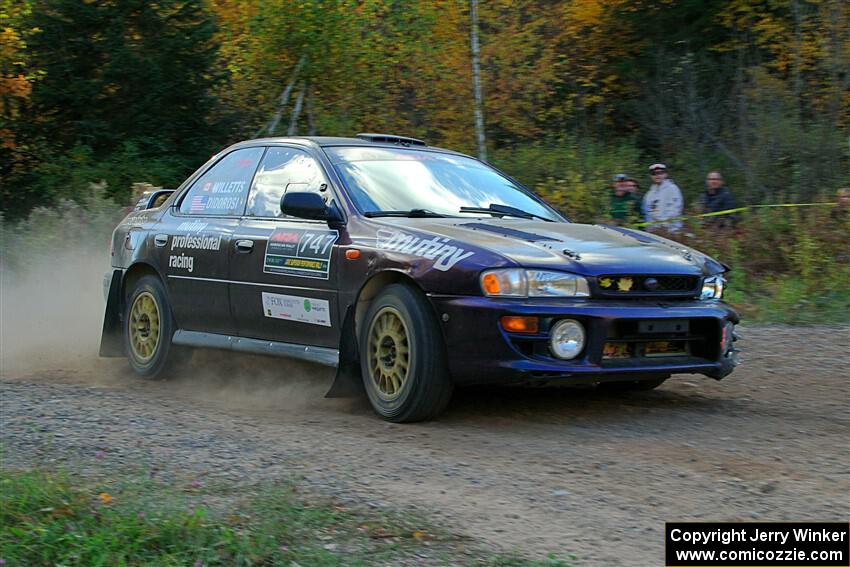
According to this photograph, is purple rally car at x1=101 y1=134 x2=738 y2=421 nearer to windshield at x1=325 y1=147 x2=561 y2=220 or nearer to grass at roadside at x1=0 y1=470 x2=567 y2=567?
windshield at x1=325 y1=147 x2=561 y2=220

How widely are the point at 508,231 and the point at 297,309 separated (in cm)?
142

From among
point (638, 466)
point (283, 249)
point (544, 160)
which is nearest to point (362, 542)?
point (638, 466)

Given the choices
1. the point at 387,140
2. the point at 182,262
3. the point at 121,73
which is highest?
the point at 121,73

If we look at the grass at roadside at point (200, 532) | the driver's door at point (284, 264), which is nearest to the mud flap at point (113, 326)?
the driver's door at point (284, 264)

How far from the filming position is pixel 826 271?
444 inches

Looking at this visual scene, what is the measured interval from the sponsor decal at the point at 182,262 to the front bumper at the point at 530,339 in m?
2.50

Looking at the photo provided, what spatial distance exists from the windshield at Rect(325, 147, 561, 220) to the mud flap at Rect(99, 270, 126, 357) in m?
2.49

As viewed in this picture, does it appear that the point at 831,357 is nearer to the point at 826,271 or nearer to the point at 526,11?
the point at 826,271

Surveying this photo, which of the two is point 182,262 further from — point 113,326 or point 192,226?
point 113,326

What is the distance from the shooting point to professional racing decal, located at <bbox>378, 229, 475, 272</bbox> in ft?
18.9

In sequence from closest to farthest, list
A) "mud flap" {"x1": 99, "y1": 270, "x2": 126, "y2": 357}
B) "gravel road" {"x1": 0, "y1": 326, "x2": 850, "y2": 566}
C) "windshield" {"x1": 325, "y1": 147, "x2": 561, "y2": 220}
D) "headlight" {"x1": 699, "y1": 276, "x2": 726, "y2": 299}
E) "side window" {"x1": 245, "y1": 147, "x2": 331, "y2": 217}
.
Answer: "gravel road" {"x1": 0, "y1": 326, "x2": 850, "y2": 566}, "headlight" {"x1": 699, "y1": 276, "x2": 726, "y2": 299}, "windshield" {"x1": 325, "y1": 147, "x2": 561, "y2": 220}, "side window" {"x1": 245, "y1": 147, "x2": 331, "y2": 217}, "mud flap" {"x1": 99, "y1": 270, "x2": 126, "y2": 357}

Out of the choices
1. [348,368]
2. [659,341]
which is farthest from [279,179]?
[659,341]

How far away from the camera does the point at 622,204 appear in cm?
1357

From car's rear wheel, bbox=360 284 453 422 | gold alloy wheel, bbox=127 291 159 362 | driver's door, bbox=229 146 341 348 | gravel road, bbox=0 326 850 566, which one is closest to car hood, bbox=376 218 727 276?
car's rear wheel, bbox=360 284 453 422
